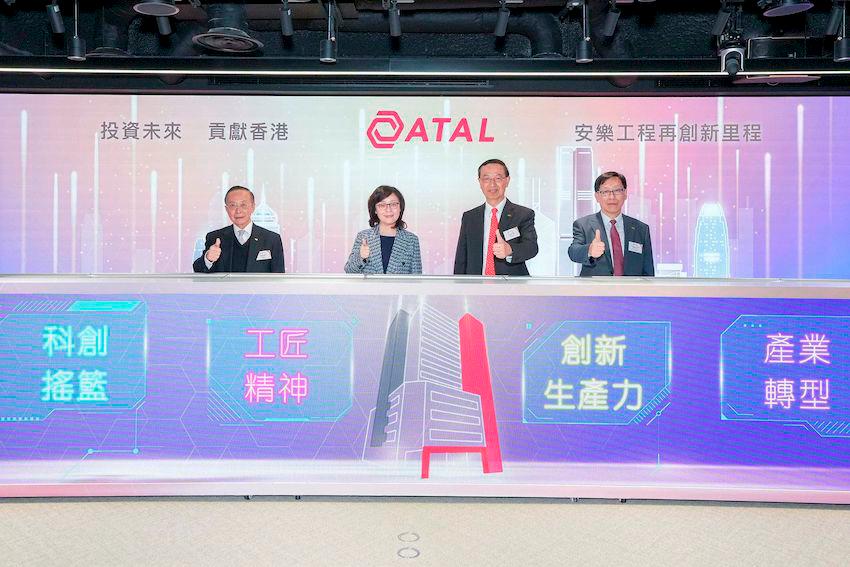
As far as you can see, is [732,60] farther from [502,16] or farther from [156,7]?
[156,7]

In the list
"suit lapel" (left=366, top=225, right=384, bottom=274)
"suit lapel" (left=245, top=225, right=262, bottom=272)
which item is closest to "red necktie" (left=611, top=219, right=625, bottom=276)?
"suit lapel" (left=366, top=225, right=384, bottom=274)

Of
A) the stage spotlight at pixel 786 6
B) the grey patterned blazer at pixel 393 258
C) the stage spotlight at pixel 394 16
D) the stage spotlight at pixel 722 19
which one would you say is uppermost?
the stage spotlight at pixel 722 19

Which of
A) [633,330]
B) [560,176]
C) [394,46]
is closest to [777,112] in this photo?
[560,176]

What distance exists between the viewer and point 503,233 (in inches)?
190

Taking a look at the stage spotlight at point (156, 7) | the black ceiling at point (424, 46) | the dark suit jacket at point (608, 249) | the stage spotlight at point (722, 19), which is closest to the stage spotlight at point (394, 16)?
the black ceiling at point (424, 46)

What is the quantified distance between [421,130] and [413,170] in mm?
358

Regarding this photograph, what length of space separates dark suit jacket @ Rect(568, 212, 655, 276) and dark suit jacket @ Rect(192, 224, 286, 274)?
6.91 feet

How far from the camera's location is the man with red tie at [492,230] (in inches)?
192

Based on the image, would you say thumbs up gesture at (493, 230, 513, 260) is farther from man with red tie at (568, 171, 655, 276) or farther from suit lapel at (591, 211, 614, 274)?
suit lapel at (591, 211, 614, 274)

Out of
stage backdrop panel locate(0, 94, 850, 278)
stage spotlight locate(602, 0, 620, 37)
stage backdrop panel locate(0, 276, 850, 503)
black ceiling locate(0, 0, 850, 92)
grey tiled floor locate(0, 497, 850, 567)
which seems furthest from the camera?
stage backdrop panel locate(0, 94, 850, 278)

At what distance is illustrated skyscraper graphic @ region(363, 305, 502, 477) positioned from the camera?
2.69m

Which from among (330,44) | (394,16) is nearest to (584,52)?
(394,16)

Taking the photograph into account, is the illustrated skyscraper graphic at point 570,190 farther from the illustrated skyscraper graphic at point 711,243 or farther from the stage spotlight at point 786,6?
the stage spotlight at point 786,6

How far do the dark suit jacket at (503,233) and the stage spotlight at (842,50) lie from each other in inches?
98.7
